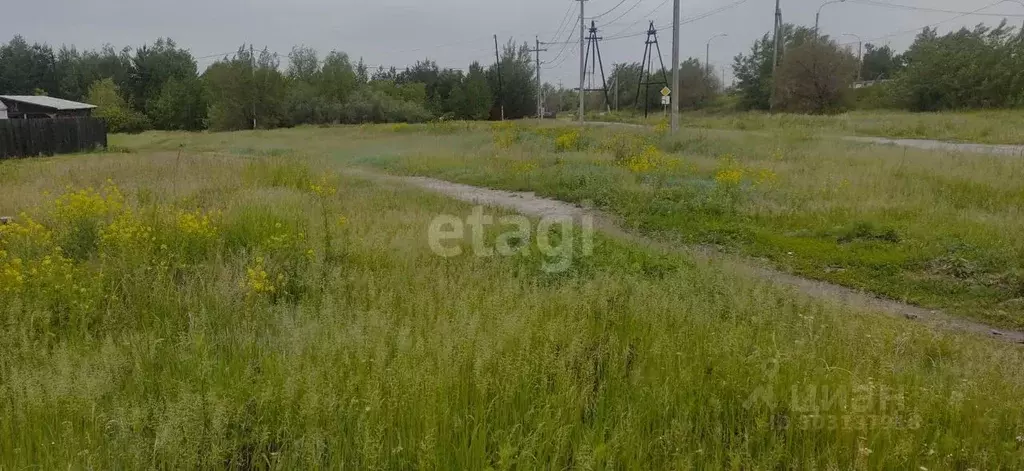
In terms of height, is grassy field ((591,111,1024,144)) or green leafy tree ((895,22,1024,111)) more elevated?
green leafy tree ((895,22,1024,111))

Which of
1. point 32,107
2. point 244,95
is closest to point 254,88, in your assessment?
point 244,95

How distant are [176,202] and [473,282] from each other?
520cm

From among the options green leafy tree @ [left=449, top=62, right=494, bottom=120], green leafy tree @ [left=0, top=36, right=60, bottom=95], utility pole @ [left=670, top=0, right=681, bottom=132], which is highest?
green leafy tree @ [left=0, top=36, right=60, bottom=95]

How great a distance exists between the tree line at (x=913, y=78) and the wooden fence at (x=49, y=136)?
42.1 meters

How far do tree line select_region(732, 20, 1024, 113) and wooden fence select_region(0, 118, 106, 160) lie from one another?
4208cm

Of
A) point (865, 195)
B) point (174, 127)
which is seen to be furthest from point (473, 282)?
point (174, 127)

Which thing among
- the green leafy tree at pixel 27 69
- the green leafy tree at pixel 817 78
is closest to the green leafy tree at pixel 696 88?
the green leafy tree at pixel 817 78

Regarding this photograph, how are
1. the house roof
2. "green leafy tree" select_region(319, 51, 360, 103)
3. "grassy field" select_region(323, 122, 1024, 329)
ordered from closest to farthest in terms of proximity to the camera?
"grassy field" select_region(323, 122, 1024, 329), the house roof, "green leafy tree" select_region(319, 51, 360, 103)

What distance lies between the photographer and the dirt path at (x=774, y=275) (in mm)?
4980

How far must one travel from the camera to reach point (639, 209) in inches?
382

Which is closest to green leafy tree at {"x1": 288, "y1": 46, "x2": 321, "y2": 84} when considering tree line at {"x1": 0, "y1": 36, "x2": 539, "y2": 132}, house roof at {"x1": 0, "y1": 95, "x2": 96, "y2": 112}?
tree line at {"x1": 0, "y1": 36, "x2": 539, "y2": 132}

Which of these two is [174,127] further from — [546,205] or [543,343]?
[543,343]

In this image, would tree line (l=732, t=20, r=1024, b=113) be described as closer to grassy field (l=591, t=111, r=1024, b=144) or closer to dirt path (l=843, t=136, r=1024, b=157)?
grassy field (l=591, t=111, r=1024, b=144)

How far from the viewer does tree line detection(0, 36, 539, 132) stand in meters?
52.2
